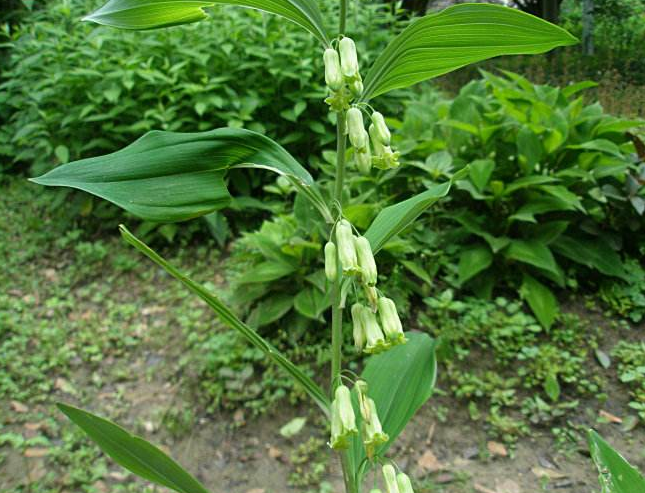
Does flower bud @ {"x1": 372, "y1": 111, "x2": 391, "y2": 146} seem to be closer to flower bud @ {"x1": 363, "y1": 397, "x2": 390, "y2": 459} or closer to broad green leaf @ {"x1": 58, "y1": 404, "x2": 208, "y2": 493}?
flower bud @ {"x1": 363, "y1": 397, "x2": 390, "y2": 459}

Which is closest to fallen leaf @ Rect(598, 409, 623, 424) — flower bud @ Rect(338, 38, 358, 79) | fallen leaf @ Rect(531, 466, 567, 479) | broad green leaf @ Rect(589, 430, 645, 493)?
fallen leaf @ Rect(531, 466, 567, 479)

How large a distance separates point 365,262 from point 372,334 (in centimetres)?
13

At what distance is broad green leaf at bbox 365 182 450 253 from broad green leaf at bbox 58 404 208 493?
1.76 ft

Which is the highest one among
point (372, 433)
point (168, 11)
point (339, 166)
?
point (168, 11)

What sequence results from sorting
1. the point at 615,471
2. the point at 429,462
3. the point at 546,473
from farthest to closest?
1. the point at 429,462
2. the point at 546,473
3. the point at 615,471

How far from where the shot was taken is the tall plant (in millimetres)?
852

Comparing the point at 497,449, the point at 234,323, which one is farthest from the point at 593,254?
the point at 234,323

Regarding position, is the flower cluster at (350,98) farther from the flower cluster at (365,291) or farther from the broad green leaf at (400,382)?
the broad green leaf at (400,382)

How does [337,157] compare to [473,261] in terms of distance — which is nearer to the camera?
[337,157]

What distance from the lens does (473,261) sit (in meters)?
2.79

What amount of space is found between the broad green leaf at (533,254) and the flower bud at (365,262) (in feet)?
6.55

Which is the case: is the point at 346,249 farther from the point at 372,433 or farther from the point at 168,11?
the point at 168,11

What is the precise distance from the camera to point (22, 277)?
3.67 meters

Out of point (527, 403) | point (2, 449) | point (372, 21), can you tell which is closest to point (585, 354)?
point (527, 403)
